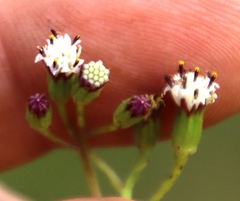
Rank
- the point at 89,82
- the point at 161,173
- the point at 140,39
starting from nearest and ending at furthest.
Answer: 1. the point at 89,82
2. the point at 140,39
3. the point at 161,173

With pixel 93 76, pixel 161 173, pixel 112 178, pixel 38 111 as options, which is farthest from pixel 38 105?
pixel 161 173

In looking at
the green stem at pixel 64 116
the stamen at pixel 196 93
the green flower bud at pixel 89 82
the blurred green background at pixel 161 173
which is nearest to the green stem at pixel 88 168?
the green stem at pixel 64 116

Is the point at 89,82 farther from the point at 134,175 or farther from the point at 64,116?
the point at 134,175

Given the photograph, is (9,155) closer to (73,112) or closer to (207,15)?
(73,112)

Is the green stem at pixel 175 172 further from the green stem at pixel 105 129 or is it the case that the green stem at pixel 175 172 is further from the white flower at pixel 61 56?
the white flower at pixel 61 56

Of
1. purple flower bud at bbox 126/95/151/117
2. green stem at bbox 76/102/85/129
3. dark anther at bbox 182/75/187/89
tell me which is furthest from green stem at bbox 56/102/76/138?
dark anther at bbox 182/75/187/89

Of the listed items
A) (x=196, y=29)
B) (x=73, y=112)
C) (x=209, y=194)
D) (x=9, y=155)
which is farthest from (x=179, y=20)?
(x=209, y=194)
